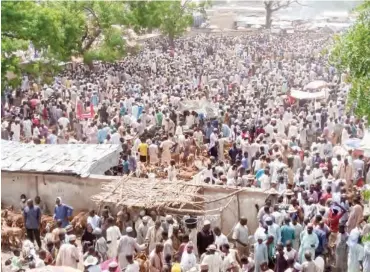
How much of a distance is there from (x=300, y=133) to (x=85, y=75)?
11985 millimetres

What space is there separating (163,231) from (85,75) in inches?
642

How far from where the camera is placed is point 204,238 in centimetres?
950

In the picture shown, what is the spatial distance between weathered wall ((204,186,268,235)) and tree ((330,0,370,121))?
10.6 ft

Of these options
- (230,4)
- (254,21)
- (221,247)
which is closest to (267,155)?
(221,247)

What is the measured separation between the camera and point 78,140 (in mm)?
15977

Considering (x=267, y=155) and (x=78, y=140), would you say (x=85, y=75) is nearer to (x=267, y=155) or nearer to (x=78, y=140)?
(x=78, y=140)

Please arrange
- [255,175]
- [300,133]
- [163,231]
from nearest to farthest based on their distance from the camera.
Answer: [163,231] < [255,175] < [300,133]

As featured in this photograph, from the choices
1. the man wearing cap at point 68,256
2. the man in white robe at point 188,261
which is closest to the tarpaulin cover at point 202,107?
the man in white robe at point 188,261

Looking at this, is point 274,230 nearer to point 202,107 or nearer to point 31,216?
point 31,216

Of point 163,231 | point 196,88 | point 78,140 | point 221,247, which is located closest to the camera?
point 221,247

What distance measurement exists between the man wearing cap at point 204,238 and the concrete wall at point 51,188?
248 cm

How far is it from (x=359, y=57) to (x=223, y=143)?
712 centimetres

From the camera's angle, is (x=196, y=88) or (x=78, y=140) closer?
(x=78, y=140)

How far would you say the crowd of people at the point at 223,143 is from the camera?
29.5 feet
